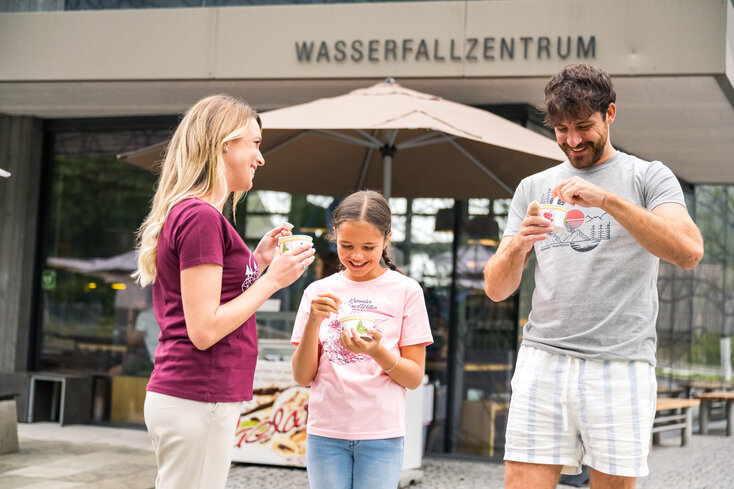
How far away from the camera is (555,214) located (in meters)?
2.66

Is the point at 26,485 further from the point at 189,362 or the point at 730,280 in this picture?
the point at 730,280

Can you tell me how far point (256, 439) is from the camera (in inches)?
274

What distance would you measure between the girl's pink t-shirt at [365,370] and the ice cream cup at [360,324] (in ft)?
0.55

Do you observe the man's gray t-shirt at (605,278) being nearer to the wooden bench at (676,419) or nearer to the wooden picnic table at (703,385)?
the wooden bench at (676,419)

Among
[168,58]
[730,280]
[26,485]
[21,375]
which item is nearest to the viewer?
[26,485]

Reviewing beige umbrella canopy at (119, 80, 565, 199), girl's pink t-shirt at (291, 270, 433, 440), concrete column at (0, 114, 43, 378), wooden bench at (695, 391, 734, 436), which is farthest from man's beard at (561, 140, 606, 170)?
wooden bench at (695, 391, 734, 436)

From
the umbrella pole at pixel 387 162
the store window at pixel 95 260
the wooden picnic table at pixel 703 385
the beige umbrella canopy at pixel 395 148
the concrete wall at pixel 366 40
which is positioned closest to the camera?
the beige umbrella canopy at pixel 395 148

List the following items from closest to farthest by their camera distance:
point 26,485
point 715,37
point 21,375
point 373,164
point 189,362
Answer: point 189,362
point 26,485
point 715,37
point 373,164
point 21,375

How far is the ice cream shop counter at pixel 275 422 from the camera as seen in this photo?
6.84 m

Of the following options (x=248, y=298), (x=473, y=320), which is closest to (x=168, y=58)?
(x=473, y=320)

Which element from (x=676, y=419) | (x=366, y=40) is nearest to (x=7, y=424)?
(x=366, y=40)

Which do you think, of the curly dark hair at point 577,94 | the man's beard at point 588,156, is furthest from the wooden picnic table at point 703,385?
the curly dark hair at point 577,94

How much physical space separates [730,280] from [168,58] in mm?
8264

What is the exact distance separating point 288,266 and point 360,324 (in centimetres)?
36
